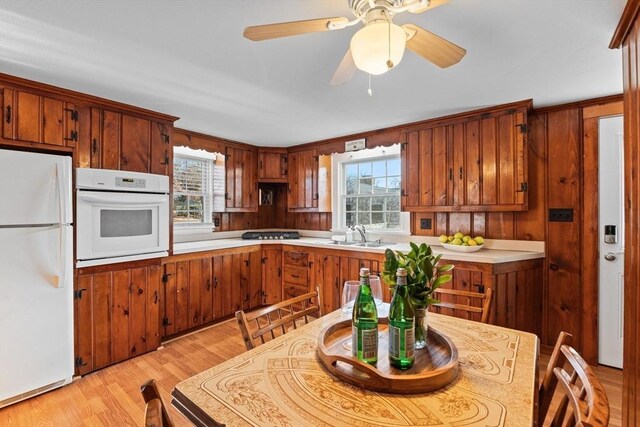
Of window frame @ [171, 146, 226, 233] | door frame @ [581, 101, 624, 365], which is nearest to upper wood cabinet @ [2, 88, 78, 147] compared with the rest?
window frame @ [171, 146, 226, 233]

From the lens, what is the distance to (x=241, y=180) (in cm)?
414

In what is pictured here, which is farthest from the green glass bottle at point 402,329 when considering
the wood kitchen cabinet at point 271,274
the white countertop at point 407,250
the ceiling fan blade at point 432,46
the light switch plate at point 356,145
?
the wood kitchen cabinet at point 271,274

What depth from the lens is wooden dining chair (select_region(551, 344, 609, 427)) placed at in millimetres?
610

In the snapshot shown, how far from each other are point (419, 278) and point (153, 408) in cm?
86

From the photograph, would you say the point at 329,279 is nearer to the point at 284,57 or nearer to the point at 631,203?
the point at 284,57

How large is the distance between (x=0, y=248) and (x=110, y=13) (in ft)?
5.51

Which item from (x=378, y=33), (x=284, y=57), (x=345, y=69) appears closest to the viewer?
(x=378, y=33)

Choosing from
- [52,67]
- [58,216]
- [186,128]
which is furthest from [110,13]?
[186,128]

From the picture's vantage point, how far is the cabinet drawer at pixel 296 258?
369 centimetres

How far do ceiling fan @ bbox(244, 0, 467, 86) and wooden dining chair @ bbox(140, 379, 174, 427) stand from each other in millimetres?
1179

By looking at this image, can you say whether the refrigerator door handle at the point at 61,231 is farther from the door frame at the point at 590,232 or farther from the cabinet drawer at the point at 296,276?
the door frame at the point at 590,232

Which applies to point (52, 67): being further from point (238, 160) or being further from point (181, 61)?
point (238, 160)

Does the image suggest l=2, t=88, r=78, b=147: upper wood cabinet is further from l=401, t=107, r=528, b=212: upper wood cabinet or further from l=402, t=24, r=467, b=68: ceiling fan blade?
l=401, t=107, r=528, b=212: upper wood cabinet

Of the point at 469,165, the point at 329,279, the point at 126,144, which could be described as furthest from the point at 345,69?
the point at 329,279
